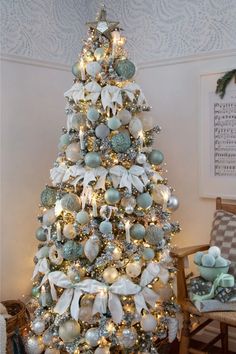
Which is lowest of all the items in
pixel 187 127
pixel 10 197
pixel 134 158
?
pixel 10 197

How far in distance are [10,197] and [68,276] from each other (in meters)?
0.82

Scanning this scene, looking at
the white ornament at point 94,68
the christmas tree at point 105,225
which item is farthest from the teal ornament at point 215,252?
the white ornament at point 94,68

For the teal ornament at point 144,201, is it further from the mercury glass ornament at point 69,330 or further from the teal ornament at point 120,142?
the mercury glass ornament at point 69,330

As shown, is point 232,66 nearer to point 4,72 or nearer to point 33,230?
point 4,72

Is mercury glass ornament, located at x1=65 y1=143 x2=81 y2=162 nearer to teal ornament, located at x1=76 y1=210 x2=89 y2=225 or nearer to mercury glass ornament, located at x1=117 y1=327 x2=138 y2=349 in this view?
teal ornament, located at x1=76 y1=210 x2=89 y2=225

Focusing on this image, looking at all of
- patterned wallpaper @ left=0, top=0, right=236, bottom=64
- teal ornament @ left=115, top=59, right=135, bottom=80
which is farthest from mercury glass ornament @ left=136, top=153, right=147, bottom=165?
patterned wallpaper @ left=0, top=0, right=236, bottom=64

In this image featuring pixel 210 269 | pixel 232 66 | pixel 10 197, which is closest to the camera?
pixel 210 269

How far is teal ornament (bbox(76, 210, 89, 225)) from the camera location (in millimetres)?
2010

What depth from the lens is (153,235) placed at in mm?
2051

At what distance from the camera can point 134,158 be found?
81.3 inches

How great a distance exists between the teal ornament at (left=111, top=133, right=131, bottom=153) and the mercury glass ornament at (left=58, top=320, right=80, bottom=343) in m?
0.87

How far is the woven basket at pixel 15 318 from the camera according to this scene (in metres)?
2.26

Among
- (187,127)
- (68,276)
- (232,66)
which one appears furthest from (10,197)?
(232,66)

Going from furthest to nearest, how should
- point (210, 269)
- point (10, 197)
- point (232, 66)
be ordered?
point (10, 197), point (232, 66), point (210, 269)
